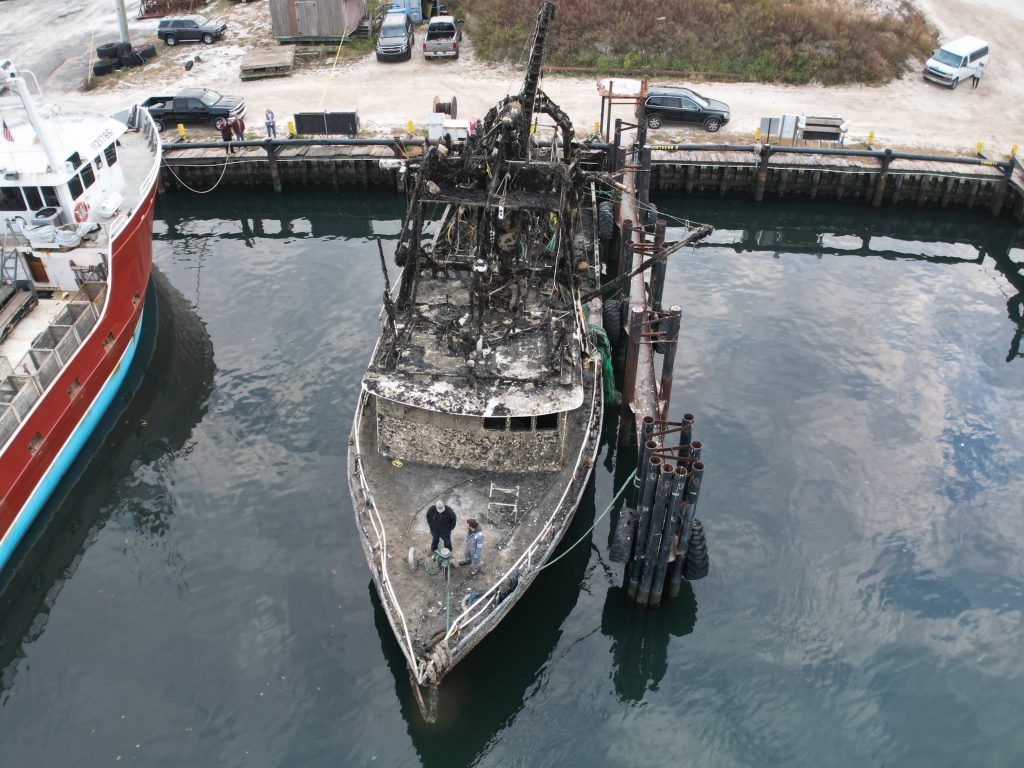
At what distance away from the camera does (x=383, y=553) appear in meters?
17.2

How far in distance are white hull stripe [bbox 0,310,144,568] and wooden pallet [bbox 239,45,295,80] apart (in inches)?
961

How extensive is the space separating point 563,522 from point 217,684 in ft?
28.0

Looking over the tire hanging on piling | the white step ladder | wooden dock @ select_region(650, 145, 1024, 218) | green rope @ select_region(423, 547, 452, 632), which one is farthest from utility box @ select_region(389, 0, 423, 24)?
green rope @ select_region(423, 547, 452, 632)

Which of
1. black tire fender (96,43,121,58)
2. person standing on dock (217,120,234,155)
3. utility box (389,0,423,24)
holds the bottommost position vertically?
person standing on dock (217,120,234,155)

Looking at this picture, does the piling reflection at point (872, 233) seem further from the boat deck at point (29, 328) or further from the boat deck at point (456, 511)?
the boat deck at point (29, 328)

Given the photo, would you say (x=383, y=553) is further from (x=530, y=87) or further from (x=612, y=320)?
(x=530, y=87)

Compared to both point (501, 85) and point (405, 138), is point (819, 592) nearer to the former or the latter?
point (405, 138)

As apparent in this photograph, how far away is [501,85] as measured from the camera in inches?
1807

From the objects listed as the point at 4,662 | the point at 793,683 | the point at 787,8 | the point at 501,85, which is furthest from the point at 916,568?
the point at 787,8

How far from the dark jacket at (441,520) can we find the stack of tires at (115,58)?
4300 centimetres

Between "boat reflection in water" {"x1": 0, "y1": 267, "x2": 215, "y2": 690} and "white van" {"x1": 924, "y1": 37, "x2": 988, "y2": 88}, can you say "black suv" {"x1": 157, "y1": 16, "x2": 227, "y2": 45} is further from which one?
"white van" {"x1": 924, "y1": 37, "x2": 988, "y2": 88}

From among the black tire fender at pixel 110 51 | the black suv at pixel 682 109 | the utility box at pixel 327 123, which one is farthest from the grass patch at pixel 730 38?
the black tire fender at pixel 110 51

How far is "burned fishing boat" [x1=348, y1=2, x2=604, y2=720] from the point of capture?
17.1 meters

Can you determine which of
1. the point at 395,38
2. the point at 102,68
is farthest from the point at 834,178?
the point at 102,68
